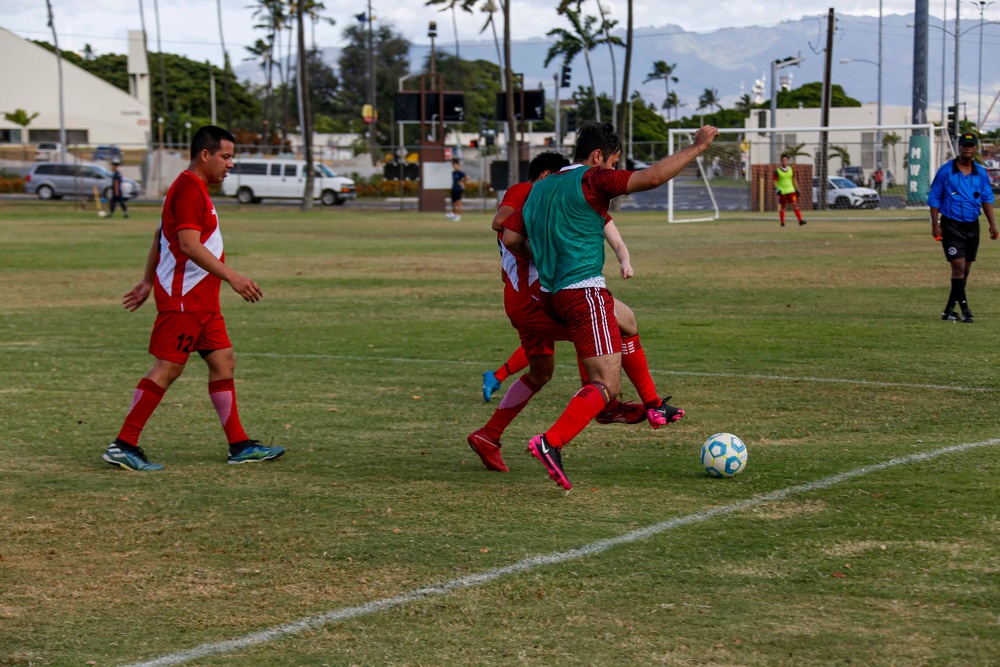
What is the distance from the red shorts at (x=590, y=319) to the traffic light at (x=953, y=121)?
31.5 metres

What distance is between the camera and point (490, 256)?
24219 millimetres

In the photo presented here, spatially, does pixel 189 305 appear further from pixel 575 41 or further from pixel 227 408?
pixel 575 41

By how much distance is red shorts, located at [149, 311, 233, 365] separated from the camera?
6992 mm

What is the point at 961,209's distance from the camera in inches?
516

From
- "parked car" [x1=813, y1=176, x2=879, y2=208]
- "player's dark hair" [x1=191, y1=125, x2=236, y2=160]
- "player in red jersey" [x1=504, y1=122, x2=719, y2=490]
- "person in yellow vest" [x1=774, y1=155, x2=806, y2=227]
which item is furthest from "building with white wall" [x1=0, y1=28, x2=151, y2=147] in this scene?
"player in red jersey" [x1=504, y1=122, x2=719, y2=490]

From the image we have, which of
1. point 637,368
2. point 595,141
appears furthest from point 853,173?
point 595,141

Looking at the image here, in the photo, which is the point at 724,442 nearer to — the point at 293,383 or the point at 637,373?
the point at 637,373

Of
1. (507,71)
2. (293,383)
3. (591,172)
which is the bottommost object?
(293,383)

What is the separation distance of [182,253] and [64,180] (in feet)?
158

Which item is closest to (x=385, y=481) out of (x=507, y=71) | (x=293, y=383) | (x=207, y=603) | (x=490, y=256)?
(x=207, y=603)

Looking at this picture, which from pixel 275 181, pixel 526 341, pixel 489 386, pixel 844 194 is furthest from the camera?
pixel 275 181

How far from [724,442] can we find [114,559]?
3.21 metres

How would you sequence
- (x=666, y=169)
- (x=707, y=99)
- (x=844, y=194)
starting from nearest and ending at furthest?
(x=666, y=169), (x=844, y=194), (x=707, y=99)

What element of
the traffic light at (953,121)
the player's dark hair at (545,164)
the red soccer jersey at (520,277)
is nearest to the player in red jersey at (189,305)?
the red soccer jersey at (520,277)
